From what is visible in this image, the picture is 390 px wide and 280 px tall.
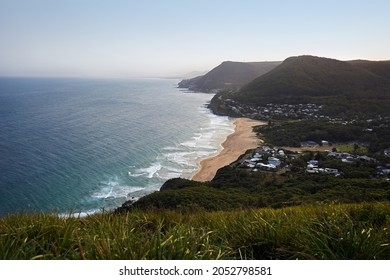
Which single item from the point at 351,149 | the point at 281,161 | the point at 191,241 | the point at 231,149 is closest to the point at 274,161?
the point at 281,161

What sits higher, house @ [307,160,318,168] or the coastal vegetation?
the coastal vegetation

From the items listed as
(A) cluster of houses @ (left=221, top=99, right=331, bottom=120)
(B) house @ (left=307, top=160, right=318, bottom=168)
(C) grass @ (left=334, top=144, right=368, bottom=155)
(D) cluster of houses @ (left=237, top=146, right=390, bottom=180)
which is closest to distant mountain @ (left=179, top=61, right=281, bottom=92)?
(A) cluster of houses @ (left=221, top=99, right=331, bottom=120)

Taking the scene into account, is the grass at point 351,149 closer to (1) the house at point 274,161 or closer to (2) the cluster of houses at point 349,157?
(2) the cluster of houses at point 349,157

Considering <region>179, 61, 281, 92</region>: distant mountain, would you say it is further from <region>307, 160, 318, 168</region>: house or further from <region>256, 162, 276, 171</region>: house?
<region>256, 162, 276, 171</region>: house

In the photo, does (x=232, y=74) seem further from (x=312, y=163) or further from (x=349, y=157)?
(x=312, y=163)
